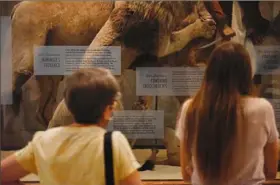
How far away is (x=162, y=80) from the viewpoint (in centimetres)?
235

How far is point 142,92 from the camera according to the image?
7.72ft

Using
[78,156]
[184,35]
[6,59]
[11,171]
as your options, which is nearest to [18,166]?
[11,171]

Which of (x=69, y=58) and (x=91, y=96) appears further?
(x=69, y=58)

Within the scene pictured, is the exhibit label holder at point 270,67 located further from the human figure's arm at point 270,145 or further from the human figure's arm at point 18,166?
the human figure's arm at point 18,166

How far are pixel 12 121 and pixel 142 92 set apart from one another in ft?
2.21

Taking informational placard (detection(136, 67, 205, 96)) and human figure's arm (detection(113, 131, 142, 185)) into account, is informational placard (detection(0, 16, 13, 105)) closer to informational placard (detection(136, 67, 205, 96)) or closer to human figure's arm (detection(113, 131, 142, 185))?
informational placard (detection(136, 67, 205, 96))

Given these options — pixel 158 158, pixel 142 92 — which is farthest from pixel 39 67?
pixel 158 158

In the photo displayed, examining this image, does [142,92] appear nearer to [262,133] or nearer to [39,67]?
[39,67]

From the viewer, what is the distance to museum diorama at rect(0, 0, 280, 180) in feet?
7.46

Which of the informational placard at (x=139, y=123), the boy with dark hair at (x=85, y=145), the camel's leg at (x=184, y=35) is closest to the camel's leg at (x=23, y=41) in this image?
the informational placard at (x=139, y=123)

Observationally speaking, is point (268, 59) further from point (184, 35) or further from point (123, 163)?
point (123, 163)

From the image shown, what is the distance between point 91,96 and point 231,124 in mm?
539

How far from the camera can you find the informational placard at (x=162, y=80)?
2342 mm

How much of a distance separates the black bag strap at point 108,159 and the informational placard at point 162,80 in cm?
82
